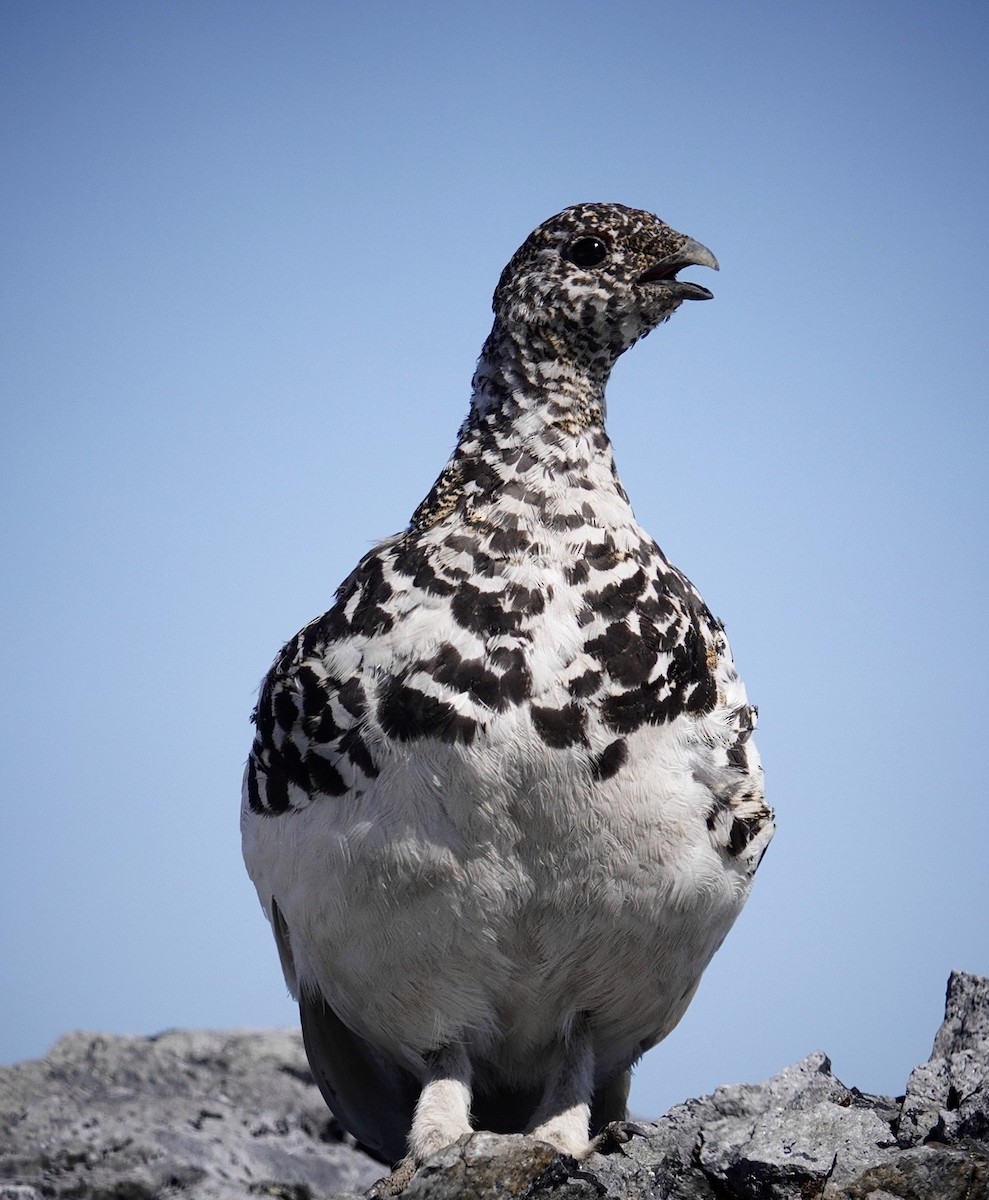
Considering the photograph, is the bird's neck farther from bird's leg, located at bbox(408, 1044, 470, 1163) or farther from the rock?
the rock

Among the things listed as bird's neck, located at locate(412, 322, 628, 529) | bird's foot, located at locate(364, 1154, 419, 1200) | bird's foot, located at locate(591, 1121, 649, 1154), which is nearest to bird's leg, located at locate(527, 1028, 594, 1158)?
bird's foot, located at locate(591, 1121, 649, 1154)

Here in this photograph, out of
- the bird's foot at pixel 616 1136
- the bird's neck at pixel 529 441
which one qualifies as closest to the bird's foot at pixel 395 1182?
the bird's foot at pixel 616 1136

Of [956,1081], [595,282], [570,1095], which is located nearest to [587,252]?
[595,282]

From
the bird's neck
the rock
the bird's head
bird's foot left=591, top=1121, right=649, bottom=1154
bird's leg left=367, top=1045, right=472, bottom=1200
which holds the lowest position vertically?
bird's foot left=591, top=1121, right=649, bottom=1154

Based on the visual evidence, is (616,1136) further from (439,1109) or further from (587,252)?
(587,252)

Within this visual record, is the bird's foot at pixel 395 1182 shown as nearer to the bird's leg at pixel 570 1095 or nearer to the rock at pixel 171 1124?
the bird's leg at pixel 570 1095
